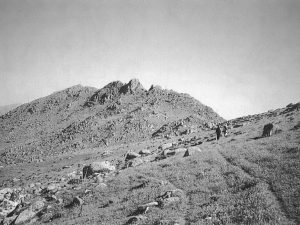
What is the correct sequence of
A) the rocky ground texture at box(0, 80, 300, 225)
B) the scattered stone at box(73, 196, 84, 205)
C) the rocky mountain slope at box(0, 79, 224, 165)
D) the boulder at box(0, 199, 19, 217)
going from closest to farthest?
1. the rocky ground texture at box(0, 80, 300, 225)
2. the scattered stone at box(73, 196, 84, 205)
3. the boulder at box(0, 199, 19, 217)
4. the rocky mountain slope at box(0, 79, 224, 165)

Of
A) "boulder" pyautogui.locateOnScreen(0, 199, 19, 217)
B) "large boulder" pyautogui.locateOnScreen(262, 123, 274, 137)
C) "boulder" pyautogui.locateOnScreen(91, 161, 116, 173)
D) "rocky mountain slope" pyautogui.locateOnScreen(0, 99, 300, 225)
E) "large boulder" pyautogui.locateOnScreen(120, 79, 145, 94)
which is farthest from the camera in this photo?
"large boulder" pyautogui.locateOnScreen(120, 79, 145, 94)

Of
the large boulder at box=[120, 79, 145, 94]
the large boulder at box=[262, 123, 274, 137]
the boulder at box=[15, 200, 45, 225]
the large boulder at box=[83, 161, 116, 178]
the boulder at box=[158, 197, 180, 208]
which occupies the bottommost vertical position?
the boulder at box=[15, 200, 45, 225]

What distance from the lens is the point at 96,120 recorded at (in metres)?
108

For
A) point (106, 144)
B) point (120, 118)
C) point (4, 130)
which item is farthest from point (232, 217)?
point (4, 130)

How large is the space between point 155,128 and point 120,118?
15911mm

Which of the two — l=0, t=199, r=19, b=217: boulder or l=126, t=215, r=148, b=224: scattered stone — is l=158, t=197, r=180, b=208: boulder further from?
l=0, t=199, r=19, b=217: boulder

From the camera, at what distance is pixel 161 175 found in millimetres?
31203

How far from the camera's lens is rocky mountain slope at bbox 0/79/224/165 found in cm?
9244

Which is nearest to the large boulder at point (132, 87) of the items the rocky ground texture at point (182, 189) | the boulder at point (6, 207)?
the rocky ground texture at point (182, 189)

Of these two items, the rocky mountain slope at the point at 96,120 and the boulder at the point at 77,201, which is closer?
the boulder at the point at 77,201

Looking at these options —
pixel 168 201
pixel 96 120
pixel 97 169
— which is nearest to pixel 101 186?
pixel 168 201

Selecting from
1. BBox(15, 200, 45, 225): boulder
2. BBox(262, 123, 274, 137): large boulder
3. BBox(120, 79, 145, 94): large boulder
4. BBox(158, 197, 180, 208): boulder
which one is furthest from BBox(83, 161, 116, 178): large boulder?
BBox(120, 79, 145, 94): large boulder

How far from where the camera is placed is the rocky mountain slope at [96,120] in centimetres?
9244

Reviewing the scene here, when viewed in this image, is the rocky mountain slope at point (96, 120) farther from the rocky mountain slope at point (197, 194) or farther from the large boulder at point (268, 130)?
the rocky mountain slope at point (197, 194)
